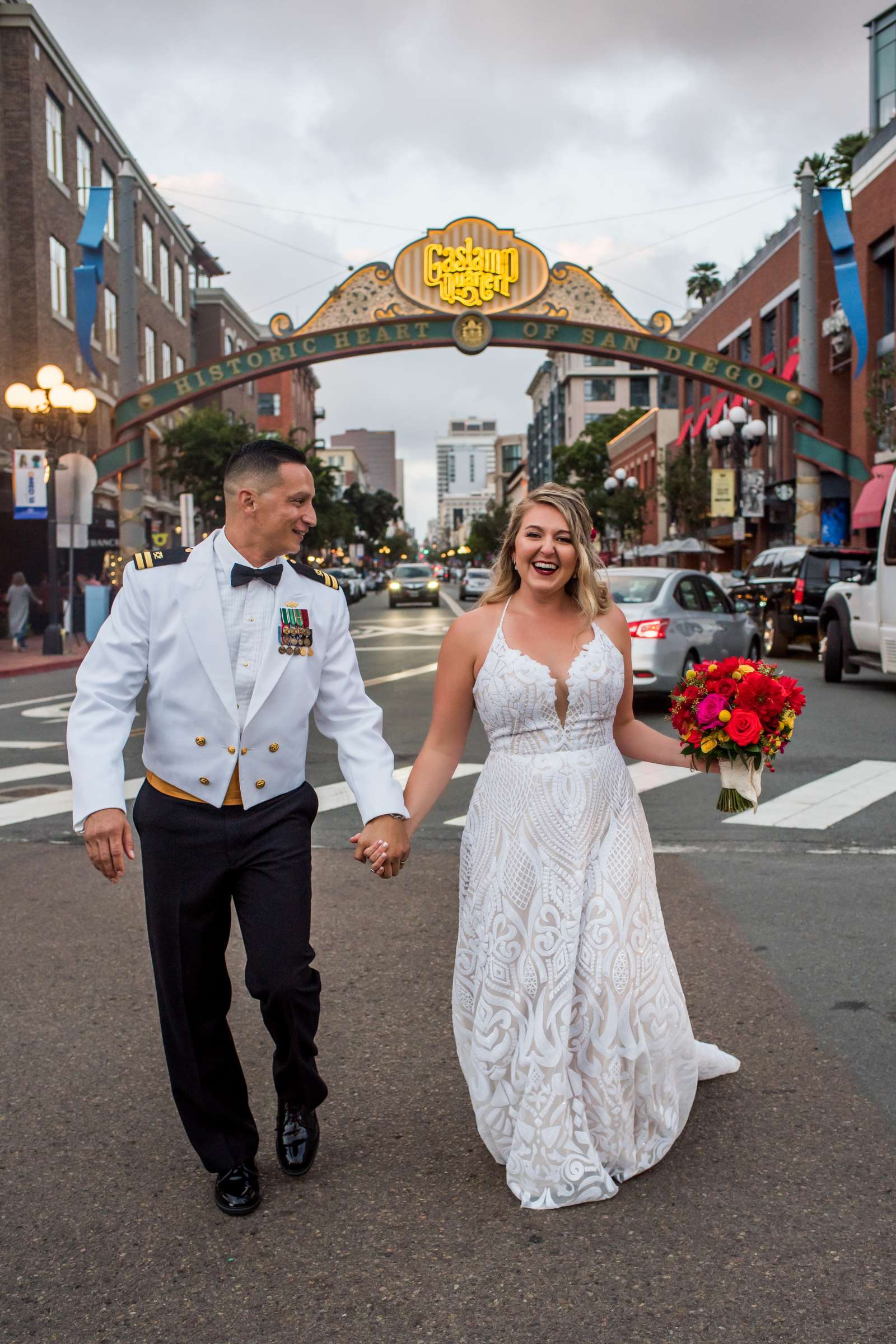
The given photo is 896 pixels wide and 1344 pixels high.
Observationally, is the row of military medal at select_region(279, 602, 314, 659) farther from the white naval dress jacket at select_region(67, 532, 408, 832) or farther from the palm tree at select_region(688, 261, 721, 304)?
the palm tree at select_region(688, 261, 721, 304)

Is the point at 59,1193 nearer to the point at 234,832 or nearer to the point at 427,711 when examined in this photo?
the point at 234,832

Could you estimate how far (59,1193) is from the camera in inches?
137

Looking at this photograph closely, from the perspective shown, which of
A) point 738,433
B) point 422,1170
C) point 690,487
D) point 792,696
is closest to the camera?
point 422,1170

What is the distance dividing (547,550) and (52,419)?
74.0 ft

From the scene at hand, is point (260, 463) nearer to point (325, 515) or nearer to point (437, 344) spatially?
point (437, 344)

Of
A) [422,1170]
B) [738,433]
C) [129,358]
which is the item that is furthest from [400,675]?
[738,433]

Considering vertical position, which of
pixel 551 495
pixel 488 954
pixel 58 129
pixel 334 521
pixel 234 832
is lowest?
pixel 488 954

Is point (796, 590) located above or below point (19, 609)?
above

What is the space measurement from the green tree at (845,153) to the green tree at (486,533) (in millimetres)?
71955

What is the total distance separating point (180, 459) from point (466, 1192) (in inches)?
1711

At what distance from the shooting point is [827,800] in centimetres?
937

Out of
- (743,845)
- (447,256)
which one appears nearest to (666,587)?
(743,845)

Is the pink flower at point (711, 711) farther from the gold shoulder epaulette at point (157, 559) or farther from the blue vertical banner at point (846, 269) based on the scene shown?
the blue vertical banner at point (846, 269)

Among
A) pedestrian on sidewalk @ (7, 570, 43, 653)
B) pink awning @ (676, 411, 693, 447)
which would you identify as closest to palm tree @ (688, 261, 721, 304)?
pink awning @ (676, 411, 693, 447)
